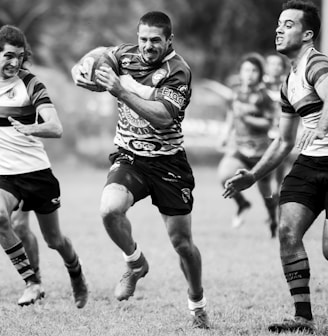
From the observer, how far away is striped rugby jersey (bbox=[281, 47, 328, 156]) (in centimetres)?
586

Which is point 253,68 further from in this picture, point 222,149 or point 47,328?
point 47,328

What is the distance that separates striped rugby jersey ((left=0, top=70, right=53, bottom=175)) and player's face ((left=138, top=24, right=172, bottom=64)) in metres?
1.04

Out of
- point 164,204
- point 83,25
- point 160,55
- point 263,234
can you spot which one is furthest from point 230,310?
point 83,25

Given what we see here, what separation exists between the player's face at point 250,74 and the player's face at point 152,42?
18.1ft

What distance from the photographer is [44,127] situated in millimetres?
6492

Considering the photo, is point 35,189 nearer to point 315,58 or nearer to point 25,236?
point 25,236

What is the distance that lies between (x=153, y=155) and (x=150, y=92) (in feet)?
1.52

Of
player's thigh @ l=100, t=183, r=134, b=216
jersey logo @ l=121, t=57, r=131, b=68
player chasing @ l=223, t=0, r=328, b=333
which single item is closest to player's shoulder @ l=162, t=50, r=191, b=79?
jersey logo @ l=121, t=57, r=131, b=68

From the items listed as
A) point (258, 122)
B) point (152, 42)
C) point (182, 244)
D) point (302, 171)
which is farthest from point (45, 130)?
point (258, 122)

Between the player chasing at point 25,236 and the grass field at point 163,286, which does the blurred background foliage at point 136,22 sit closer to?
the grass field at point 163,286

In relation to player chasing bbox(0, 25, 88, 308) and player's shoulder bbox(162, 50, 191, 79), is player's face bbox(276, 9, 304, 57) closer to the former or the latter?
player's shoulder bbox(162, 50, 191, 79)

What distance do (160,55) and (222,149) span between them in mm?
6010

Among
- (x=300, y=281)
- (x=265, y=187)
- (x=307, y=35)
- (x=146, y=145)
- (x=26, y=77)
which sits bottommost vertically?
(x=265, y=187)

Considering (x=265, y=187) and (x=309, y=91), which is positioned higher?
(x=309, y=91)
